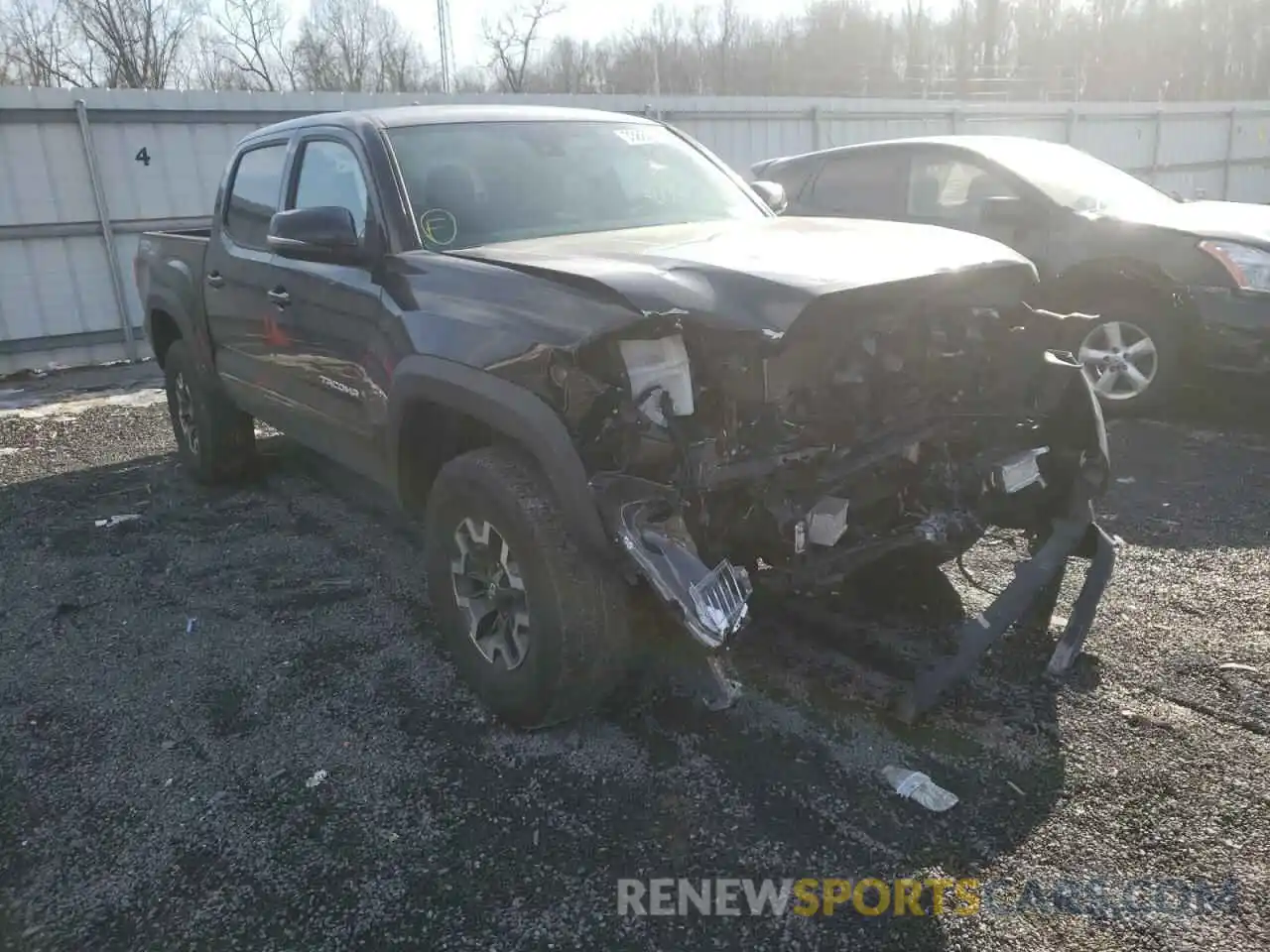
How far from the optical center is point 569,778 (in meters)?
2.91

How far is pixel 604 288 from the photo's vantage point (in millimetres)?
2752

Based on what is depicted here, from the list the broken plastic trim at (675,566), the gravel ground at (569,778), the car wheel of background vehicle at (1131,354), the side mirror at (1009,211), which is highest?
the side mirror at (1009,211)

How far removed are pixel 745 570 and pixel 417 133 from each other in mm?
2235

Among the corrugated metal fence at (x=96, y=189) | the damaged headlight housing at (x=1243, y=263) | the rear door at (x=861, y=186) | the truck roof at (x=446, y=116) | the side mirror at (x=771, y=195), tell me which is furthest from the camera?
the corrugated metal fence at (x=96, y=189)

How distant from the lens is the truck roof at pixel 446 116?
3.96m

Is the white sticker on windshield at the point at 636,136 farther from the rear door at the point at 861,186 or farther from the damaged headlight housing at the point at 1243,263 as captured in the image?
the damaged headlight housing at the point at 1243,263

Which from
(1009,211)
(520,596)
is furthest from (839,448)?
(1009,211)

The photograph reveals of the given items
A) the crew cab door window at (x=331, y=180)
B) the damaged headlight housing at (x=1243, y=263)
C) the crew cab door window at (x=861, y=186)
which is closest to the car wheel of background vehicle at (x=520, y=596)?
the crew cab door window at (x=331, y=180)

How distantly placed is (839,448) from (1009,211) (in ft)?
13.9

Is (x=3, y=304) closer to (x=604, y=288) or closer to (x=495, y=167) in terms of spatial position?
(x=495, y=167)

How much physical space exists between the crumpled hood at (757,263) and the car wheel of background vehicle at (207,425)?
111 inches

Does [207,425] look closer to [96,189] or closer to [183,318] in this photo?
[183,318]

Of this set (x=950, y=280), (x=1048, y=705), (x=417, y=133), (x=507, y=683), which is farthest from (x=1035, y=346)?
(x=417, y=133)

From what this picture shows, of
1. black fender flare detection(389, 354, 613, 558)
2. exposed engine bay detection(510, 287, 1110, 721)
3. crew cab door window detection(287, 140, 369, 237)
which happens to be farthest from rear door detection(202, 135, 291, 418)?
exposed engine bay detection(510, 287, 1110, 721)
